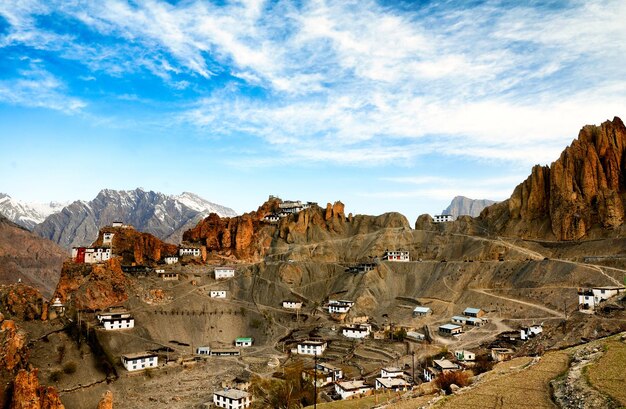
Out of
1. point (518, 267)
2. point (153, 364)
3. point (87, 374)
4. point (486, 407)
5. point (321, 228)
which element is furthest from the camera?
point (321, 228)

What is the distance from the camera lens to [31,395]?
6956cm

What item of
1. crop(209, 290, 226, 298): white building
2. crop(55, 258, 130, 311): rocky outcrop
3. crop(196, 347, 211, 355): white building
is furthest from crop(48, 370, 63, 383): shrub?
crop(209, 290, 226, 298): white building

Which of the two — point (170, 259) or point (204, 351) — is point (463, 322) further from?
point (170, 259)

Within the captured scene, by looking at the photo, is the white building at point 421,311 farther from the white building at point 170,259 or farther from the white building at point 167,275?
the white building at point 170,259

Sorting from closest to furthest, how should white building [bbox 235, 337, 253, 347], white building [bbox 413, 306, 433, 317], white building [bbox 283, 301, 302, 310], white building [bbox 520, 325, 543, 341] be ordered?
1. white building [bbox 520, 325, 543, 341]
2. white building [bbox 235, 337, 253, 347]
3. white building [bbox 413, 306, 433, 317]
4. white building [bbox 283, 301, 302, 310]

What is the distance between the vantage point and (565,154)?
456ft

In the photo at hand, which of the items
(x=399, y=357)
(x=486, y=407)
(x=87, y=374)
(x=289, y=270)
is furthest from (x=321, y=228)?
(x=486, y=407)

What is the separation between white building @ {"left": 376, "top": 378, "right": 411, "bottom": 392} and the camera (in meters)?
67.7

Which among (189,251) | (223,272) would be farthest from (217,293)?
(189,251)

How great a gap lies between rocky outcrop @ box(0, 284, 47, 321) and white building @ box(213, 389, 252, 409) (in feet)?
161

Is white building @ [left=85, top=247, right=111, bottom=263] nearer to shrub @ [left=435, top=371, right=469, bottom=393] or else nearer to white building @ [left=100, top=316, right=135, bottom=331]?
white building @ [left=100, top=316, right=135, bottom=331]

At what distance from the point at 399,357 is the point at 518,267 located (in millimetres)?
44512

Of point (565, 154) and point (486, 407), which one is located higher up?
point (565, 154)

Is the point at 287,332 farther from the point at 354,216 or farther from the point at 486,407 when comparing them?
the point at 486,407
